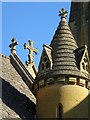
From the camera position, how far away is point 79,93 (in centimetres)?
1852

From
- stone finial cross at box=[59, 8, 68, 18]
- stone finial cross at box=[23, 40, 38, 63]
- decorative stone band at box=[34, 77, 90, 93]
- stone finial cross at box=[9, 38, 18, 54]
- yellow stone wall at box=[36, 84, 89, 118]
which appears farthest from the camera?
stone finial cross at box=[23, 40, 38, 63]

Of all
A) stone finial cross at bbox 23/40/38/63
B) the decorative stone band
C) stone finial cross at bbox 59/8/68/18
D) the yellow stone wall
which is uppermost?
stone finial cross at bbox 59/8/68/18

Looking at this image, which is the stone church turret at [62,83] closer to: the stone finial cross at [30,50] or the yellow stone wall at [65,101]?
the yellow stone wall at [65,101]

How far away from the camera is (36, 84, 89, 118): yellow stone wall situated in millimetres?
18094

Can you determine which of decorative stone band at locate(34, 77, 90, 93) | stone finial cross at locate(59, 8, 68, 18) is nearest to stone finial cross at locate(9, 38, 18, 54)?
stone finial cross at locate(59, 8, 68, 18)

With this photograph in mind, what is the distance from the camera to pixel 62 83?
60.3 feet

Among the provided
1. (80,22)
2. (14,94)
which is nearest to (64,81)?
(14,94)

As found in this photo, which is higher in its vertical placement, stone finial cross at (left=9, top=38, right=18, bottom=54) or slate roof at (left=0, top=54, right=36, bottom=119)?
stone finial cross at (left=9, top=38, right=18, bottom=54)

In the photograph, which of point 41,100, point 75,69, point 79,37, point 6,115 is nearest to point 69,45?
point 75,69

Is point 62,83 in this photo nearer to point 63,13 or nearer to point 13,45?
point 63,13

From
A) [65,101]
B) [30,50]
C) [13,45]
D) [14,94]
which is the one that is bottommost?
[65,101]

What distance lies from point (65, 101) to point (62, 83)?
714 millimetres

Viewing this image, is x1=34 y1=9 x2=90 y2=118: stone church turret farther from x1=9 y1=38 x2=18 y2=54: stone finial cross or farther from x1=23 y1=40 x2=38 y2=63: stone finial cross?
x1=23 y1=40 x2=38 y2=63: stone finial cross

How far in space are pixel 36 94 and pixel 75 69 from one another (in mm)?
1941
